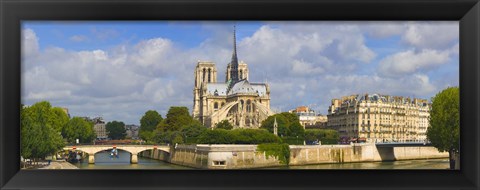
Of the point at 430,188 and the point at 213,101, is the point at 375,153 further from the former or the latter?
the point at 430,188

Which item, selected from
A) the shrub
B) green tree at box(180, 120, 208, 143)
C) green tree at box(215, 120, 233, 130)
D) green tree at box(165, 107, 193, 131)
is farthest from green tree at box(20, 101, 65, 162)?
green tree at box(215, 120, 233, 130)


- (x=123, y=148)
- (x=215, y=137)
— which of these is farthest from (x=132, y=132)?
(x=215, y=137)

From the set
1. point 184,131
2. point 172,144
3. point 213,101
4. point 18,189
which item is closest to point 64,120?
point 172,144

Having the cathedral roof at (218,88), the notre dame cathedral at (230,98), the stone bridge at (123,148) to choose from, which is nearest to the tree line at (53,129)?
the stone bridge at (123,148)

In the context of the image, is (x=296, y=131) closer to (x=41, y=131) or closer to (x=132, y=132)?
(x=132, y=132)

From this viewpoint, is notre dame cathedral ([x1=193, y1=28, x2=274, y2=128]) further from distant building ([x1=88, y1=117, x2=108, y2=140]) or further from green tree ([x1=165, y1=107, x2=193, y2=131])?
distant building ([x1=88, y1=117, x2=108, y2=140])

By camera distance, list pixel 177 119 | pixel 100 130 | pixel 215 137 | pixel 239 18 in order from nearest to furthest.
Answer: pixel 239 18, pixel 100 130, pixel 215 137, pixel 177 119

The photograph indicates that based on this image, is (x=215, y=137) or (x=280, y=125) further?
(x=280, y=125)
